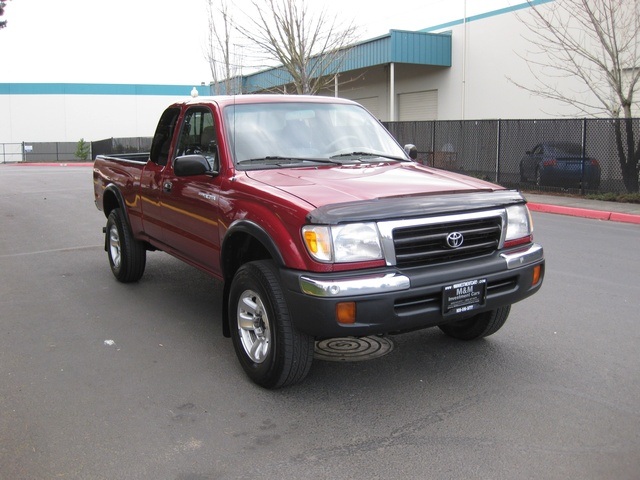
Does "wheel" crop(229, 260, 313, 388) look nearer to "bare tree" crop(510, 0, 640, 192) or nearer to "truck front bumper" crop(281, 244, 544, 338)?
"truck front bumper" crop(281, 244, 544, 338)

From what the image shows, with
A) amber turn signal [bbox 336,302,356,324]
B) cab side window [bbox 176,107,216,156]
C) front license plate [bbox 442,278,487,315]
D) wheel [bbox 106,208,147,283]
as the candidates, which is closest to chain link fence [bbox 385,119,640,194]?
wheel [bbox 106,208,147,283]

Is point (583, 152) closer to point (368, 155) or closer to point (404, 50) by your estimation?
point (404, 50)

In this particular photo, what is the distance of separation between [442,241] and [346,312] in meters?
0.80

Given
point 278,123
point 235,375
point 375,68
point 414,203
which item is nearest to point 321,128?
point 278,123

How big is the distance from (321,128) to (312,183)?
1.24 meters

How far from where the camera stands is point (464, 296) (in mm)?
3947

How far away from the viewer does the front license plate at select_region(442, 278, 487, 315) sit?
387 cm

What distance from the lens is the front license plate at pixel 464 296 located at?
3.87 metres

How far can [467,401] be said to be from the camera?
405 centimetres

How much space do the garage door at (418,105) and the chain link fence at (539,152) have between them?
5548 mm

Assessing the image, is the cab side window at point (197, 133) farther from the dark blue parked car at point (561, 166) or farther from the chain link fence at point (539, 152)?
the dark blue parked car at point (561, 166)

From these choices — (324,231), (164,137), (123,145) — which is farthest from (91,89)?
(324,231)

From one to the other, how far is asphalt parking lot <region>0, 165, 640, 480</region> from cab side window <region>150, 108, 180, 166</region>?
1.46m

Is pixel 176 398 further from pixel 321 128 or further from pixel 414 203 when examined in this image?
pixel 321 128
